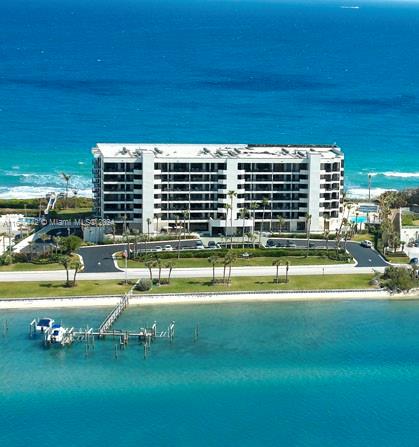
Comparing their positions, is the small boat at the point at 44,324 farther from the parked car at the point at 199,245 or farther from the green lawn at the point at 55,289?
the parked car at the point at 199,245

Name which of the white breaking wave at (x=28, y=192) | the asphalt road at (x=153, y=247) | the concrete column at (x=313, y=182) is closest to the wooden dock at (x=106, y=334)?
the asphalt road at (x=153, y=247)

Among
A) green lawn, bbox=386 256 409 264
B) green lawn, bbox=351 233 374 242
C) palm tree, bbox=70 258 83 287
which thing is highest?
green lawn, bbox=351 233 374 242

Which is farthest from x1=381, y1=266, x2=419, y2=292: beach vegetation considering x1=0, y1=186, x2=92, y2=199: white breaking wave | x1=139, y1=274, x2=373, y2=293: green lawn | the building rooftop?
x1=0, y1=186, x2=92, y2=199: white breaking wave

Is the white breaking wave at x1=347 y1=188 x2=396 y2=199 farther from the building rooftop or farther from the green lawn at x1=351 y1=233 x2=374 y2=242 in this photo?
the green lawn at x1=351 y1=233 x2=374 y2=242

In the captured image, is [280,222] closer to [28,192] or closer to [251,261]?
[251,261]

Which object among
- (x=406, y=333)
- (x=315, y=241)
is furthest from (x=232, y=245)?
(x=406, y=333)

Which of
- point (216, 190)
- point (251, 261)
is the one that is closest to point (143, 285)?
point (251, 261)
